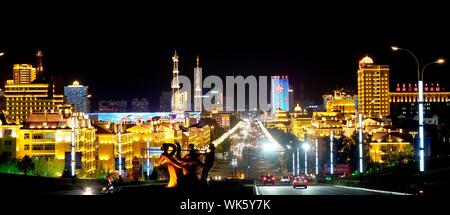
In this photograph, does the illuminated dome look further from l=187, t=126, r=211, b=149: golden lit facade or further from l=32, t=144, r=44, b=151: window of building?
l=32, t=144, r=44, b=151: window of building

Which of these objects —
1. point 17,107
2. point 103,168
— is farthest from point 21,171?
point 17,107

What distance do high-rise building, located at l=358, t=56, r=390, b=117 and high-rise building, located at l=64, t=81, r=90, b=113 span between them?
6526 cm

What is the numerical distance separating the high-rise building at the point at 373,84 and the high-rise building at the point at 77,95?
65.3 metres

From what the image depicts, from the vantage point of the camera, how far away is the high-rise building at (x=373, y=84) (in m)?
152

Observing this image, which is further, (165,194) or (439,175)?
(439,175)

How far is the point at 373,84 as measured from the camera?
15250cm

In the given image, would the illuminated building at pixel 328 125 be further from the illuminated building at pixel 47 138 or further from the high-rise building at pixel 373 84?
the illuminated building at pixel 47 138

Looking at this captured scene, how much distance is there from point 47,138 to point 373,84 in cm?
11089

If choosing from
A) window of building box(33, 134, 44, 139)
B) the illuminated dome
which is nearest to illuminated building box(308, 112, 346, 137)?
the illuminated dome

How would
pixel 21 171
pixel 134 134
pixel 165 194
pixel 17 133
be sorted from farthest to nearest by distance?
pixel 134 134, pixel 17 133, pixel 21 171, pixel 165 194
